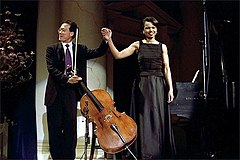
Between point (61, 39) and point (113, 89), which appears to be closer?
point (61, 39)

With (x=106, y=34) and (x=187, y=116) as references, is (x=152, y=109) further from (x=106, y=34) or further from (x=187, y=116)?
(x=106, y=34)

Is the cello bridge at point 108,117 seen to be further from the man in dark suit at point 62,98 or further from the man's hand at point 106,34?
the man's hand at point 106,34

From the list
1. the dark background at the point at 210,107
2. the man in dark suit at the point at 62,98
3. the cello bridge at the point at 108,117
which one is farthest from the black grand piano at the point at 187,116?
the man in dark suit at the point at 62,98

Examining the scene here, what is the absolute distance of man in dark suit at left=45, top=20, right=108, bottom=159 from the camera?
10.4 feet

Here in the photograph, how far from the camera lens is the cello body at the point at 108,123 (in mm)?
2828

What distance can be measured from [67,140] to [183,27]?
1552 mm

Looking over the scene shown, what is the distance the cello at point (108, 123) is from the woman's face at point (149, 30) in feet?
2.15

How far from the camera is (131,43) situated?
3479mm

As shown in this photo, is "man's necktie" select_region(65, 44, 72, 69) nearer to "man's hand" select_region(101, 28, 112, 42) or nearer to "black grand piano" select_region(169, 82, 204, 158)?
"man's hand" select_region(101, 28, 112, 42)

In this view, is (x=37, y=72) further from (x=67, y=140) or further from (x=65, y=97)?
(x=67, y=140)

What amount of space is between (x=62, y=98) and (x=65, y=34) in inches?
19.9

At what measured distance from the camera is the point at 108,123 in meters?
2.82

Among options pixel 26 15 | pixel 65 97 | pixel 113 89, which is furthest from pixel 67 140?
pixel 26 15

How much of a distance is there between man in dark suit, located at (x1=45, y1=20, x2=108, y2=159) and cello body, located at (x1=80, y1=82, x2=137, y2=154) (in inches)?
10.7
